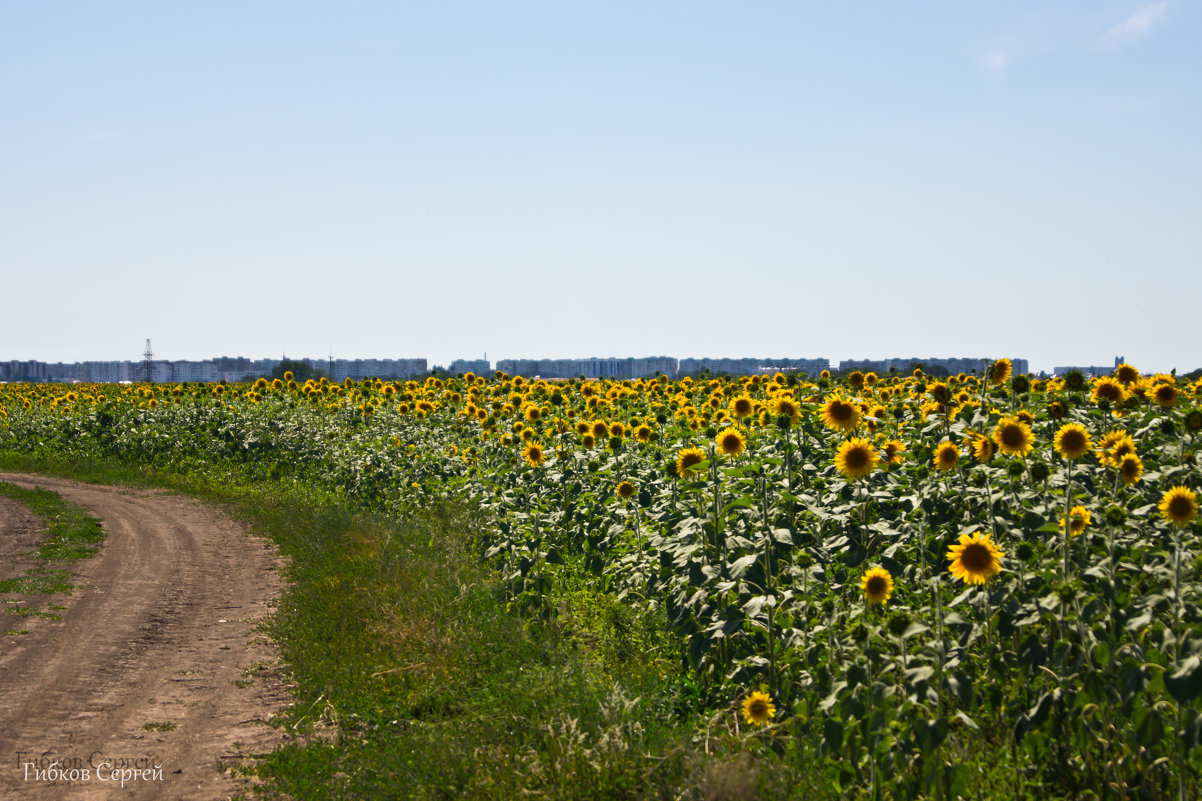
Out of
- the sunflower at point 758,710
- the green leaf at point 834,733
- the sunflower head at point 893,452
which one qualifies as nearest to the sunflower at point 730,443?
the sunflower head at point 893,452

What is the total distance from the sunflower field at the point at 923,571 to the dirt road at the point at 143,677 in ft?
8.65

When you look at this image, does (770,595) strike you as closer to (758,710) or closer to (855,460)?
(758,710)

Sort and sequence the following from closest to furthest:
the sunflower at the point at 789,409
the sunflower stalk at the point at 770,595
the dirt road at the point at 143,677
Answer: the sunflower stalk at the point at 770,595, the dirt road at the point at 143,677, the sunflower at the point at 789,409

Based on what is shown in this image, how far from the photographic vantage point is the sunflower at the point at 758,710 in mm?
5273

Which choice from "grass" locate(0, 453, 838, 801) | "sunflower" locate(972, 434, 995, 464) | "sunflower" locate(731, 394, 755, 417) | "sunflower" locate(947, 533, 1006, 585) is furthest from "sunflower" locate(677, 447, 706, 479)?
"sunflower" locate(947, 533, 1006, 585)

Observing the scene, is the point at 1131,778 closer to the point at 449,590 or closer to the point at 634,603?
the point at 634,603

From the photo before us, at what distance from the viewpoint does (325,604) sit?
374 inches

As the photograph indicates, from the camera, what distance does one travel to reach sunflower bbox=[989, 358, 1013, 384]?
23.0ft

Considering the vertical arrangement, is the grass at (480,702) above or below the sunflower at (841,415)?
below

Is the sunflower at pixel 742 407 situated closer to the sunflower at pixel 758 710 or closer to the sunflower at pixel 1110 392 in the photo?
the sunflower at pixel 1110 392

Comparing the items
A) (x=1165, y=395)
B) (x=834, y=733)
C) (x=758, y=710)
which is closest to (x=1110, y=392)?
(x=1165, y=395)

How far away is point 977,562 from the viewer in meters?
4.72

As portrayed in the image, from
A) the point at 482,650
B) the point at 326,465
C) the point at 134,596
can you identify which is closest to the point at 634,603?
the point at 482,650

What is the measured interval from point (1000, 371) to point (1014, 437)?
1667mm
